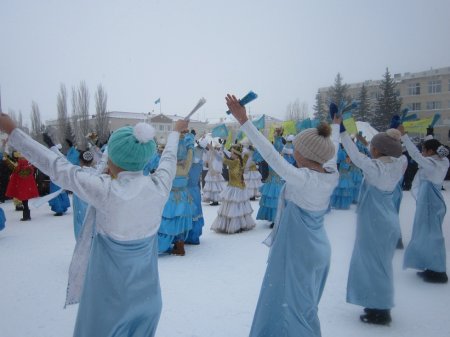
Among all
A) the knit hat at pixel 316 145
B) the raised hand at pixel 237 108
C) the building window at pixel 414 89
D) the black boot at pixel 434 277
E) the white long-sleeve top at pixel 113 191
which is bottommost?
the black boot at pixel 434 277

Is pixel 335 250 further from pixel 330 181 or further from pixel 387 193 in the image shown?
pixel 330 181

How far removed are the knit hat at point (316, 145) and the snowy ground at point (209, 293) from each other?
2.02 m

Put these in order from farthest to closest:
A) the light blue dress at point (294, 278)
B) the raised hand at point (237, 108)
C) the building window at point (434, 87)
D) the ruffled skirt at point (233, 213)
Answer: the building window at point (434, 87) < the ruffled skirt at point (233, 213) < the light blue dress at point (294, 278) < the raised hand at point (237, 108)

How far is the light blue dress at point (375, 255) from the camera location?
3.80 meters

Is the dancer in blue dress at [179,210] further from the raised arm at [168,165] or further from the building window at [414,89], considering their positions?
the building window at [414,89]

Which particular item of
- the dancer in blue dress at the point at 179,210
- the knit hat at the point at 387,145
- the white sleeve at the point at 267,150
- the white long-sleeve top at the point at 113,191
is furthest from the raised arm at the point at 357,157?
the dancer in blue dress at the point at 179,210

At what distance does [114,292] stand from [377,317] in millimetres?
3110

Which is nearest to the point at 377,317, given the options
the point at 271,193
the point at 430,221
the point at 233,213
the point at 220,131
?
the point at 430,221

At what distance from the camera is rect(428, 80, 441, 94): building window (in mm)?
44931

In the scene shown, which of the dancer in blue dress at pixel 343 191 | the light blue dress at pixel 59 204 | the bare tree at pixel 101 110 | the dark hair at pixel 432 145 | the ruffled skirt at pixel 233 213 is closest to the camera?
the dark hair at pixel 432 145

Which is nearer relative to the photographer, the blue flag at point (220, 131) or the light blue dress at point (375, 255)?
the light blue dress at point (375, 255)

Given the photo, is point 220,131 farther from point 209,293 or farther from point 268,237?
point 268,237

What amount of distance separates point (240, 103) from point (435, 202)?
4.34 m

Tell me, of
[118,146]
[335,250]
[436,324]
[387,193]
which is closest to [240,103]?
[118,146]
